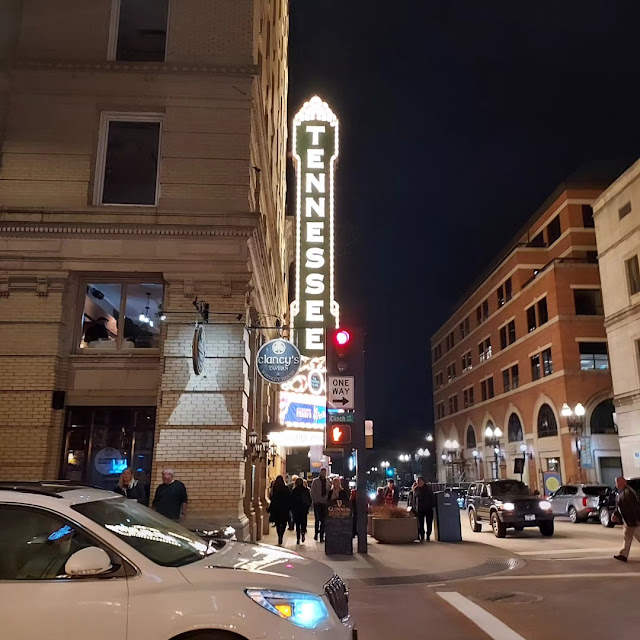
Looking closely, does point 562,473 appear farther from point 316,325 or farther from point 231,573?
point 231,573

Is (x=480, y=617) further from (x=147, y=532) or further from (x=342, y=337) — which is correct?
(x=342, y=337)

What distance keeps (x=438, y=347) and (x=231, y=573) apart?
78997 mm

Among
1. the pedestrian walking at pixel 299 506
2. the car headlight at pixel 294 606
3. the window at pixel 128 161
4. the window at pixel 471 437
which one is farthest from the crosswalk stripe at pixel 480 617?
the window at pixel 471 437

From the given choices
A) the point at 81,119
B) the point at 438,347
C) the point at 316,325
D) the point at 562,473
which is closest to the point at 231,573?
the point at 81,119

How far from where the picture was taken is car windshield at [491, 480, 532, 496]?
65.6ft

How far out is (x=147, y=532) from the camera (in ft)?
15.6

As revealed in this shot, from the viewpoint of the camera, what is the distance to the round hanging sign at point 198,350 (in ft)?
42.6

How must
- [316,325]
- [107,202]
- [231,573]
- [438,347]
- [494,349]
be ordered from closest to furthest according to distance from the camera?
[231,573]
[107,202]
[316,325]
[494,349]
[438,347]

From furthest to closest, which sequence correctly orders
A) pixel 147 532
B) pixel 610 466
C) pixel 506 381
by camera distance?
pixel 506 381 < pixel 610 466 < pixel 147 532

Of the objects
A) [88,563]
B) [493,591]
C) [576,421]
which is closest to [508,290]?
[576,421]

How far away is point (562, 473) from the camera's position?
1606 inches

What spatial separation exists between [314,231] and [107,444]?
35.7 feet

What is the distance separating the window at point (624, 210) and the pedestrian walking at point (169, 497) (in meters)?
28.8

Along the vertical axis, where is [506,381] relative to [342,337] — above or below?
above
